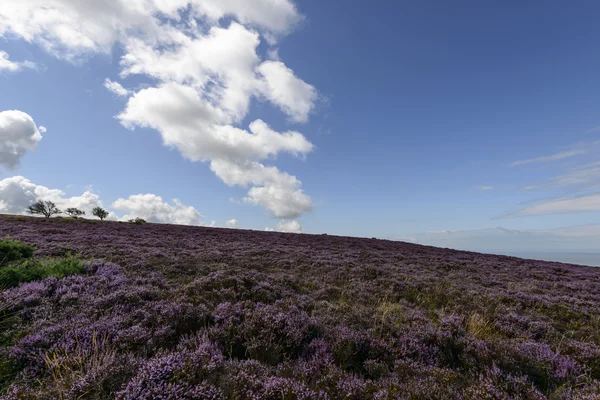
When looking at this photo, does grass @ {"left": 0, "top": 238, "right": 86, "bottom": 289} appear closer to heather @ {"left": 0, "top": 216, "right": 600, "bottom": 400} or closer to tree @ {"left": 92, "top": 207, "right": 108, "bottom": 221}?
heather @ {"left": 0, "top": 216, "right": 600, "bottom": 400}

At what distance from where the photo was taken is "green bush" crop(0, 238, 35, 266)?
984 centimetres

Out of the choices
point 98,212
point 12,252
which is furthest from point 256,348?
point 98,212

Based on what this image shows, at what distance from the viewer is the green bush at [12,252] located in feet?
32.3

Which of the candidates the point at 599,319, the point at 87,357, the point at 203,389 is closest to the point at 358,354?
the point at 203,389

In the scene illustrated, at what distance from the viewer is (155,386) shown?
3135 mm

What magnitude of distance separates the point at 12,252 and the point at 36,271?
3926mm

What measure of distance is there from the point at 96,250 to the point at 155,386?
1537cm

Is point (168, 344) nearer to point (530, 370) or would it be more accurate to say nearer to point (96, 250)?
point (530, 370)

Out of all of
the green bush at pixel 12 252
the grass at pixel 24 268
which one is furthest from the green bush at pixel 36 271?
the green bush at pixel 12 252

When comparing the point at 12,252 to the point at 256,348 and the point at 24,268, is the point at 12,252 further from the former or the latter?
the point at 256,348

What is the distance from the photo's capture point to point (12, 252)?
10.4m

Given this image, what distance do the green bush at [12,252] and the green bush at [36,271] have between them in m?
2.05

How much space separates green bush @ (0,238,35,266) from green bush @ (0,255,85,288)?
2.05m

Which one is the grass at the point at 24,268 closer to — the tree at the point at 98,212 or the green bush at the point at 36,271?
the green bush at the point at 36,271
